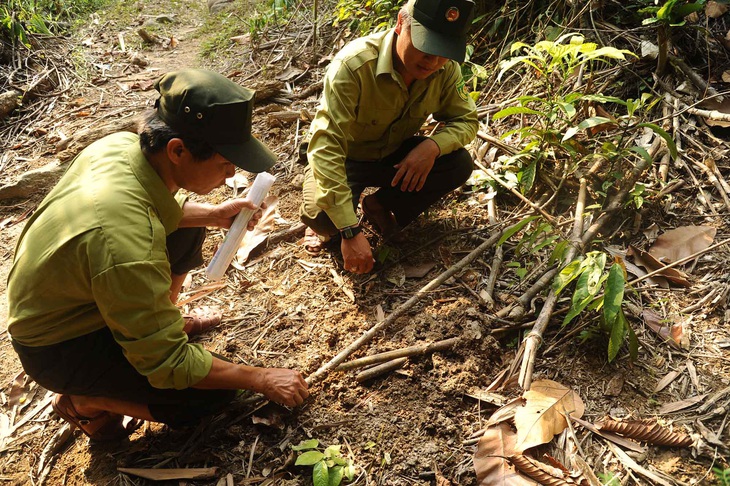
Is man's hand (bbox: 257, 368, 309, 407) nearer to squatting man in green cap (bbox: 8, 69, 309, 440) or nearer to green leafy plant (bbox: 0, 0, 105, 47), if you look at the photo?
squatting man in green cap (bbox: 8, 69, 309, 440)

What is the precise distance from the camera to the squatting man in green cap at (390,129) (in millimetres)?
2539

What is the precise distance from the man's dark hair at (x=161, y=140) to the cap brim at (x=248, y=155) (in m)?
0.05

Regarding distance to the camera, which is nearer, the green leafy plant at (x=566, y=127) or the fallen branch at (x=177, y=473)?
the fallen branch at (x=177, y=473)

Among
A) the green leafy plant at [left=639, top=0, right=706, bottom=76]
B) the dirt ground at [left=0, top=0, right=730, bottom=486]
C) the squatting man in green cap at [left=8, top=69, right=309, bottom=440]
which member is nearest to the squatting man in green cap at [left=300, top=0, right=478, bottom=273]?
the dirt ground at [left=0, top=0, right=730, bottom=486]

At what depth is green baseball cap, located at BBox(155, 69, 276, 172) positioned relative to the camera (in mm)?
1879

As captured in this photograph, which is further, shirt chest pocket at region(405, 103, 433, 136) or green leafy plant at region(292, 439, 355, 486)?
shirt chest pocket at region(405, 103, 433, 136)

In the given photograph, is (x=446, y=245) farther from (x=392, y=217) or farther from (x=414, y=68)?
(x=414, y=68)

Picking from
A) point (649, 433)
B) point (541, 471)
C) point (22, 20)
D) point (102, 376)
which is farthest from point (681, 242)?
point (22, 20)

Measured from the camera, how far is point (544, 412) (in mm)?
2080

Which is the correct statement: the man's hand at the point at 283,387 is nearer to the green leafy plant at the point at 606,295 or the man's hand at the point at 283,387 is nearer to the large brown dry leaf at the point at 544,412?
the large brown dry leaf at the point at 544,412

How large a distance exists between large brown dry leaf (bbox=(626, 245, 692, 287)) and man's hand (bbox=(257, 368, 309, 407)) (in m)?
1.82

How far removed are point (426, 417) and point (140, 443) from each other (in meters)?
1.32

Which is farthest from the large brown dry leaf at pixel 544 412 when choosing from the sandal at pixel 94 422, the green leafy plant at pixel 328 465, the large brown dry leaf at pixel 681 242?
the sandal at pixel 94 422

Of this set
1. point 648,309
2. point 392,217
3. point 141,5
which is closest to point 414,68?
point 392,217
